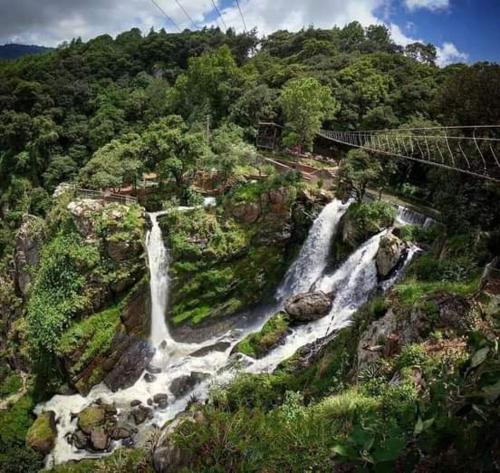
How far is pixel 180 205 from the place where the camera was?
78.3 ft

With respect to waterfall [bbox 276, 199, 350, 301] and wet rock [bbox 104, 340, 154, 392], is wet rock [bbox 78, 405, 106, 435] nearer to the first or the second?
wet rock [bbox 104, 340, 154, 392]

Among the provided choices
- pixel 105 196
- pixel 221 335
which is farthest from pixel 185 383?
pixel 105 196

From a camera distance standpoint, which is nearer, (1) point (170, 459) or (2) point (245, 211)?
(1) point (170, 459)

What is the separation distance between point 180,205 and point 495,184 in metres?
15.5

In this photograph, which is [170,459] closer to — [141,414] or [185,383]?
[141,414]

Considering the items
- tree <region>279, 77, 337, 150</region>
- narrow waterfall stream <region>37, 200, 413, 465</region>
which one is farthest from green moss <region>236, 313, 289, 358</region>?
tree <region>279, 77, 337, 150</region>

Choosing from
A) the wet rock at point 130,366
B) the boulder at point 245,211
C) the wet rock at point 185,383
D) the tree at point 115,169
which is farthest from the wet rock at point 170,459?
the tree at point 115,169

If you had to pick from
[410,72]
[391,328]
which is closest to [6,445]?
[391,328]

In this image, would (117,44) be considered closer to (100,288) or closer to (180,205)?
(180,205)

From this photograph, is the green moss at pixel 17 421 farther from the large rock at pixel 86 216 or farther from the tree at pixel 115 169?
the tree at pixel 115 169

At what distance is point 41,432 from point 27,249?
1214 cm

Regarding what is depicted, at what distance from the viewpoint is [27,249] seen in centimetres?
2486

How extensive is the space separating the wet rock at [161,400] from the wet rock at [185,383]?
392 mm

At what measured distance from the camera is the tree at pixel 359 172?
21938mm
